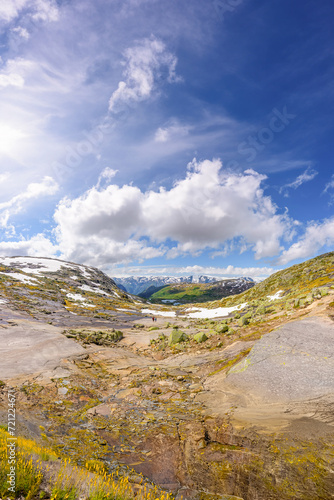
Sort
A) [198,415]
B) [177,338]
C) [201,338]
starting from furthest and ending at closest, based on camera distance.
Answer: [177,338] < [201,338] < [198,415]

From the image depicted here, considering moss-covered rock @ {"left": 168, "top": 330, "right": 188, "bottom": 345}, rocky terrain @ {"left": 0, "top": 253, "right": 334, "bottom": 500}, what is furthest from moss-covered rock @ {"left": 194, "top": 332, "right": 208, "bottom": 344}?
rocky terrain @ {"left": 0, "top": 253, "right": 334, "bottom": 500}

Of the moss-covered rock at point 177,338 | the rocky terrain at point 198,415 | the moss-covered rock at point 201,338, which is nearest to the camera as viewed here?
the rocky terrain at point 198,415

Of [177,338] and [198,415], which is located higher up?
[177,338]

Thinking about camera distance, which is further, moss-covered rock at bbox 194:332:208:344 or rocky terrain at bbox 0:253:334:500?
moss-covered rock at bbox 194:332:208:344

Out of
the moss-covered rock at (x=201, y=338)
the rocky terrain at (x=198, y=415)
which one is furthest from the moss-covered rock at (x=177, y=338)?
the rocky terrain at (x=198, y=415)

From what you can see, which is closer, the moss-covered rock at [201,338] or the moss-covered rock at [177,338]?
the moss-covered rock at [201,338]

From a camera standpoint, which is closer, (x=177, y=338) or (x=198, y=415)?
(x=198, y=415)

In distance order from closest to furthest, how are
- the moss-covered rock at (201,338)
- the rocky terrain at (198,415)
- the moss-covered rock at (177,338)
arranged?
the rocky terrain at (198,415), the moss-covered rock at (201,338), the moss-covered rock at (177,338)

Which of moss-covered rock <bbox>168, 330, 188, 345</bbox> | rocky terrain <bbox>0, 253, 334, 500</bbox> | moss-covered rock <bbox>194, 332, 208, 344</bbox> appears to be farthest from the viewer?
moss-covered rock <bbox>168, 330, 188, 345</bbox>

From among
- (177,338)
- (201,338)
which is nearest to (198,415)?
Result: (201,338)

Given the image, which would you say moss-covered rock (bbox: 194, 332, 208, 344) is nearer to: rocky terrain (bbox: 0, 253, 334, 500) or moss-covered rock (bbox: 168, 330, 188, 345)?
moss-covered rock (bbox: 168, 330, 188, 345)

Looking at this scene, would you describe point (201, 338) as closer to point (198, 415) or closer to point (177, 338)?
point (177, 338)

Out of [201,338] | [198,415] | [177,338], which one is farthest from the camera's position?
[177,338]

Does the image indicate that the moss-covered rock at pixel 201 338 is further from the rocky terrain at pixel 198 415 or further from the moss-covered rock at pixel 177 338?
the rocky terrain at pixel 198 415
